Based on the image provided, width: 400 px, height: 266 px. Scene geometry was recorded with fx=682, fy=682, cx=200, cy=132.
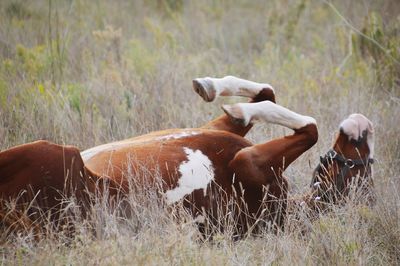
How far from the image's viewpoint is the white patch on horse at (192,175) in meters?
3.57

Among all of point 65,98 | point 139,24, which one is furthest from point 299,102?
point 139,24

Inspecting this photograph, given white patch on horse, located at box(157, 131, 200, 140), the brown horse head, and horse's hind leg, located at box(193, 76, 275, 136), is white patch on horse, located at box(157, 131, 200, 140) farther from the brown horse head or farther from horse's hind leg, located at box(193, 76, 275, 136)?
the brown horse head

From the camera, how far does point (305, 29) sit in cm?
832

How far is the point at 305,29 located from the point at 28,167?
18.7ft

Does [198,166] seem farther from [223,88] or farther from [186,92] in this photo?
[186,92]

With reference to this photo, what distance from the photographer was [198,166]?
371 cm

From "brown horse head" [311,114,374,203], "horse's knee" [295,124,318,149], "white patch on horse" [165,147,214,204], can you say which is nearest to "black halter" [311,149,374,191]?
"brown horse head" [311,114,374,203]

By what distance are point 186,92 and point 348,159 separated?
1.89 metres

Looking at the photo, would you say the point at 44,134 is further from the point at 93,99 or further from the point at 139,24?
the point at 139,24

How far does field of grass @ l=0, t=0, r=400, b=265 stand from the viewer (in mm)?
3189

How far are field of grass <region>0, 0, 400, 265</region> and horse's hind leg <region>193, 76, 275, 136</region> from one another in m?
0.56

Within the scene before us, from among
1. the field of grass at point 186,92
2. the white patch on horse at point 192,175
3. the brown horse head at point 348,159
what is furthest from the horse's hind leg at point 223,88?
the field of grass at point 186,92

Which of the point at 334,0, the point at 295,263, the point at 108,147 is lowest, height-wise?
the point at 295,263

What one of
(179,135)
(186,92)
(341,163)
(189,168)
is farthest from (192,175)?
(186,92)
